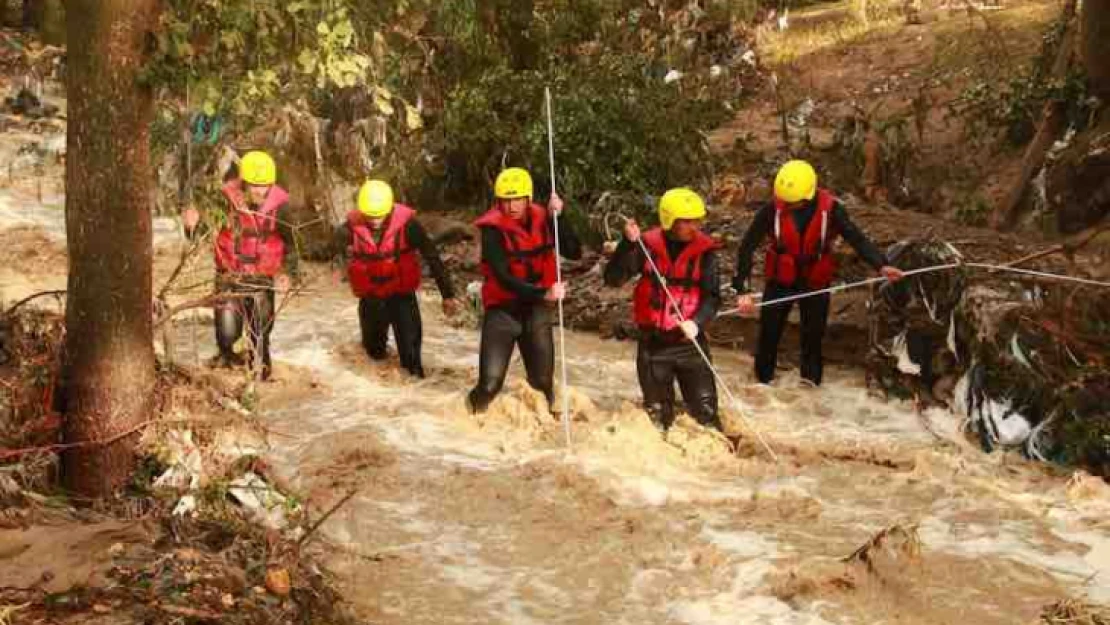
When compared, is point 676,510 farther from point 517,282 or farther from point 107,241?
point 107,241

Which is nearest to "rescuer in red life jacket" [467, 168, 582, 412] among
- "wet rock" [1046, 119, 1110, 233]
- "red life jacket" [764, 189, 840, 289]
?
"red life jacket" [764, 189, 840, 289]

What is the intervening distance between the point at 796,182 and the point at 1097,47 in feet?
15.8

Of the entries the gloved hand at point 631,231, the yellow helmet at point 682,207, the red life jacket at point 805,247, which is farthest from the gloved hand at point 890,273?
the gloved hand at point 631,231

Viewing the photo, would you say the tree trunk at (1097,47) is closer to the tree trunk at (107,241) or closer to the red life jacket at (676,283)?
the red life jacket at (676,283)

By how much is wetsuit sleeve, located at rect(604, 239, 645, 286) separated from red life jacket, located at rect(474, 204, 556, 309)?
493 mm

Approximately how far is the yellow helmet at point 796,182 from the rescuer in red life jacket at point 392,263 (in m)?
2.56

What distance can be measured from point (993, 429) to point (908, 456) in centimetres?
57

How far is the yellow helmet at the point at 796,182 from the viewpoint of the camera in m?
8.71

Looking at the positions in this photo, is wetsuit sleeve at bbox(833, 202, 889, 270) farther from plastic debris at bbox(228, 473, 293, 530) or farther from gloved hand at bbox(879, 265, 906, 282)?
plastic debris at bbox(228, 473, 293, 530)

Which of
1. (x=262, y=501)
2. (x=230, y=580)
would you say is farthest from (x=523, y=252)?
(x=230, y=580)

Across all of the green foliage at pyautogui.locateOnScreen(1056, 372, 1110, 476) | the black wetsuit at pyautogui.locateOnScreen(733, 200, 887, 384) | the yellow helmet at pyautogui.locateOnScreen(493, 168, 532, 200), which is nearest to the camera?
the green foliage at pyautogui.locateOnScreen(1056, 372, 1110, 476)

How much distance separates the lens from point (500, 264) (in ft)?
26.7

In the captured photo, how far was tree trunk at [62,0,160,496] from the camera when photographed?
546cm

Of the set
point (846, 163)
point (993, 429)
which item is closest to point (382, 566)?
point (993, 429)
